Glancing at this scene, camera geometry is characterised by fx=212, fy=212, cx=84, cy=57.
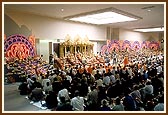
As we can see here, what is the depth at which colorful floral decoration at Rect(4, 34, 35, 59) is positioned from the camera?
10297 mm

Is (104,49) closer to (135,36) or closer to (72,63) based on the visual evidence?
(72,63)

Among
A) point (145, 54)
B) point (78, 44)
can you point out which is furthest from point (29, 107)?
point (145, 54)

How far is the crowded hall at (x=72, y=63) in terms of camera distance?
6660 millimetres

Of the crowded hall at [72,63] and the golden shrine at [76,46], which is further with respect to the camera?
the golden shrine at [76,46]

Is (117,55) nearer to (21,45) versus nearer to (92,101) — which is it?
(21,45)

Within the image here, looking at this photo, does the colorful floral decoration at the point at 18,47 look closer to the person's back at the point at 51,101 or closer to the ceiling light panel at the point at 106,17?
the ceiling light panel at the point at 106,17

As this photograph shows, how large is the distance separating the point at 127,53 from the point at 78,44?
555 centimetres

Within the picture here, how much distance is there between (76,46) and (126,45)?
6.38 m

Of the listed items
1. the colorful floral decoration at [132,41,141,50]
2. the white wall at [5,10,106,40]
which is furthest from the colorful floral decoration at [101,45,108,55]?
the colorful floral decoration at [132,41,141,50]

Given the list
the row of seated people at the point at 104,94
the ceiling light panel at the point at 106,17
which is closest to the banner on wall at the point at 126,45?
the ceiling light panel at the point at 106,17

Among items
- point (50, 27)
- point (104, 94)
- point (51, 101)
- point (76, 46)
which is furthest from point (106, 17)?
point (51, 101)

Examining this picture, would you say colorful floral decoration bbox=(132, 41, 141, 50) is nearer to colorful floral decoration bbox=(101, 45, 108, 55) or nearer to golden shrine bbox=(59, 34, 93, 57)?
colorful floral decoration bbox=(101, 45, 108, 55)

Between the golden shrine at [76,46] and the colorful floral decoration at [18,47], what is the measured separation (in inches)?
85.4

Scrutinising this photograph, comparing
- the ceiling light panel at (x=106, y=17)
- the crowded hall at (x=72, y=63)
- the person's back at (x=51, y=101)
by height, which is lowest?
the person's back at (x=51, y=101)
